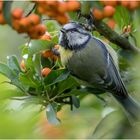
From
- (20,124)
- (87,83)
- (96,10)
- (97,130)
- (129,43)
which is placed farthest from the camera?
(87,83)

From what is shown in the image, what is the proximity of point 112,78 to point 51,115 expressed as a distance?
882 mm

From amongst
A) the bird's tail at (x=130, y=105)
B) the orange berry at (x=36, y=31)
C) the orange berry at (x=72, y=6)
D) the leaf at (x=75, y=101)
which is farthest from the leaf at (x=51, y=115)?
the orange berry at (x=72, y=6)

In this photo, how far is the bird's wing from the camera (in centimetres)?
298

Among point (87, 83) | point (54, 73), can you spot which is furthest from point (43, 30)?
point (87, 83)

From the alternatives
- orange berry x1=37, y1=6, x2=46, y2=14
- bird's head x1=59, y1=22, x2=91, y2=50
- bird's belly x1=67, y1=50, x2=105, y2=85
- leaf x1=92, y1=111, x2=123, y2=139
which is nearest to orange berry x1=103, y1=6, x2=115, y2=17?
orange berry x1=37, y1=6, x2=46, y2=14

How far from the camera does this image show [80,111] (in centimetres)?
274

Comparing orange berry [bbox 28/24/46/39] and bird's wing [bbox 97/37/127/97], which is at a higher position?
orange berry [bbox 28/24/46/39]

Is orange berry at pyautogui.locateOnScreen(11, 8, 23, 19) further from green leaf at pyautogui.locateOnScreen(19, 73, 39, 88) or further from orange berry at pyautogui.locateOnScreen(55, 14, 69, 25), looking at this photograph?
green leaf at pyautogui.locateOnScreen(19, 73, 39, 88)

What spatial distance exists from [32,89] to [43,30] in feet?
2.57

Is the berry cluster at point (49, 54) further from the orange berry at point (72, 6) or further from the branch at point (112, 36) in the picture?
the orange berry at point (72, 6)

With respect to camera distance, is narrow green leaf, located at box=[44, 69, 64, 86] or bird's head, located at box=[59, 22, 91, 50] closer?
narrow green leaf, located at box=[44, 69, 64, 86]

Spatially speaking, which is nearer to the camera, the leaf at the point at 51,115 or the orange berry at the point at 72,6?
the orange berry at the point at 72,6

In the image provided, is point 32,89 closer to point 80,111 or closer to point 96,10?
point 80,111

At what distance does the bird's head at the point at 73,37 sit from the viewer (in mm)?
2815
